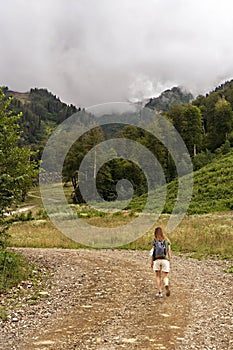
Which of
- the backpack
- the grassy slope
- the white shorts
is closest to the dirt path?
the white shorts

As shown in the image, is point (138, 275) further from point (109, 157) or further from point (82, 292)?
point (109, 157)

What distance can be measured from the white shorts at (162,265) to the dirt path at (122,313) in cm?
84

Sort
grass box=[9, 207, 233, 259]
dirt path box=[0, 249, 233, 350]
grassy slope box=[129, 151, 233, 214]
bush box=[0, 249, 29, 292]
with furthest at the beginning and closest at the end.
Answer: grassy slope box=[129, 151, 233, 214] < grass box=[9, 207, 233, 259] < bush box=[0, 249, 29, 292] < dirt path box=[0, 249, 233, 350]

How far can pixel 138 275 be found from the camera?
49.8 ft

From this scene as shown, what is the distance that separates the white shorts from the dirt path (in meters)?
0.84

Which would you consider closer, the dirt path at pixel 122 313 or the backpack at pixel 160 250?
the dirt path at pixel 122 313

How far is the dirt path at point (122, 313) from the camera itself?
304 inches

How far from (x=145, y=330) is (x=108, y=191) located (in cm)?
5239

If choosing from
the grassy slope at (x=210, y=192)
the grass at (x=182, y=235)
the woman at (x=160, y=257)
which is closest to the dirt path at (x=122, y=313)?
the woman at (x=160, y=257)

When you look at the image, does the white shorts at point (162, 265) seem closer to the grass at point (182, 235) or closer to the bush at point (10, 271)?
the bush at point (10, 271)

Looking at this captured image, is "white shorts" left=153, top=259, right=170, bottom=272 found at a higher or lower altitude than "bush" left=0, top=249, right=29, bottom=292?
higher

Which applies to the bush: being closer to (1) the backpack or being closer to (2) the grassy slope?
(1) the backpack

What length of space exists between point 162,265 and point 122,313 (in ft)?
7.58

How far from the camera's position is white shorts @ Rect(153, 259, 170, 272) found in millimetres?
11492
